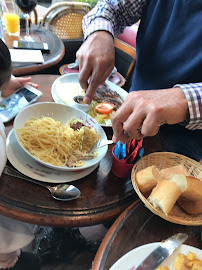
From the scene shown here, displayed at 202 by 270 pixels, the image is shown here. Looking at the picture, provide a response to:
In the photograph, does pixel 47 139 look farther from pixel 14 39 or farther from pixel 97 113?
pixel 14 39

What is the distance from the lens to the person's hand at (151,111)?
0.74 m

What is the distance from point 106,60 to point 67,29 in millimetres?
2459

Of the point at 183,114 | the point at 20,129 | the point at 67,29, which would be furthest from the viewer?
the point at 67,29

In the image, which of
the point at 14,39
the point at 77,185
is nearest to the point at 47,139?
the point at 77,185

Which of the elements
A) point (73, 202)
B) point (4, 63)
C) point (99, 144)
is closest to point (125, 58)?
point (99, 144)

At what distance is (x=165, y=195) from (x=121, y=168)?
9.9 inches

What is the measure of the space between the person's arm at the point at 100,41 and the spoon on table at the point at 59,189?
450 mm

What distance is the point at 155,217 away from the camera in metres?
0.85

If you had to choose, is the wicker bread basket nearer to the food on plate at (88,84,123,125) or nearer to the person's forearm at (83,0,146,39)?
the food on plate at (88,84,123,125)

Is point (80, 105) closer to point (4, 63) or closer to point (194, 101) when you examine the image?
point (4, 63)

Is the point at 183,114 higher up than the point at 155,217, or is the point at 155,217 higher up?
the point at 183,114

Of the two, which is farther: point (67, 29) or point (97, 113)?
point (67, 29)

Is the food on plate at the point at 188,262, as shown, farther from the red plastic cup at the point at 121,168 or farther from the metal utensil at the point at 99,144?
the metal utensil at the point at 99,144

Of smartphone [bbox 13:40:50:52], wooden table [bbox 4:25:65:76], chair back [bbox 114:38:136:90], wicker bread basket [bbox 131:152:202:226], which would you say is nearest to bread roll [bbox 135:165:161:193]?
wicker bread basket [bbox 131:152:202:226]
